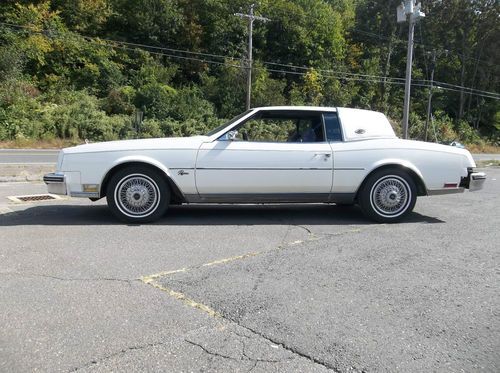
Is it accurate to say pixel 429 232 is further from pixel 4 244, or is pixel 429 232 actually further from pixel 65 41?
pixel 65 41

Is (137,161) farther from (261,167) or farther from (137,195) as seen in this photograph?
(261,167)

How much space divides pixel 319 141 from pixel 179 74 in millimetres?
42848

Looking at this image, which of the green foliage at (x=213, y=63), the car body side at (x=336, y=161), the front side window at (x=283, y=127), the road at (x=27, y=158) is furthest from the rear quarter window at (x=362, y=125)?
the green foliage at (x=213, y=63)

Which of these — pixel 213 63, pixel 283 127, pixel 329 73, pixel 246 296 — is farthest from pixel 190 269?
pixel 329 73

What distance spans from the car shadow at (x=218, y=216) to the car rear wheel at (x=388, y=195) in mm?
190

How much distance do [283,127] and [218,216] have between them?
1.59 meters

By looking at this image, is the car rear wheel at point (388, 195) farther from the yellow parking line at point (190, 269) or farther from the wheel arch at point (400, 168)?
the yellow parking line at point (190, 269)

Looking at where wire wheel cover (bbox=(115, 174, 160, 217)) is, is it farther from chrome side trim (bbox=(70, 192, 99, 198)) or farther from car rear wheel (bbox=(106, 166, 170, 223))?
chrome side trim (bbox=(70, 192, 99, 198))

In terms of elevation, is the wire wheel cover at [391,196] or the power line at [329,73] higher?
the power line at [329,73]

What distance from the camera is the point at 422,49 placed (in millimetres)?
Result: 60219

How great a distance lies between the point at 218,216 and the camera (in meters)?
7.24

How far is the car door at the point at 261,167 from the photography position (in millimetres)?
6617

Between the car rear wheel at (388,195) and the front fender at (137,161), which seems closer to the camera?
the front fender at (137,161)

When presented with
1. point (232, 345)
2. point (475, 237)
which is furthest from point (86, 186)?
point (475, 237)
